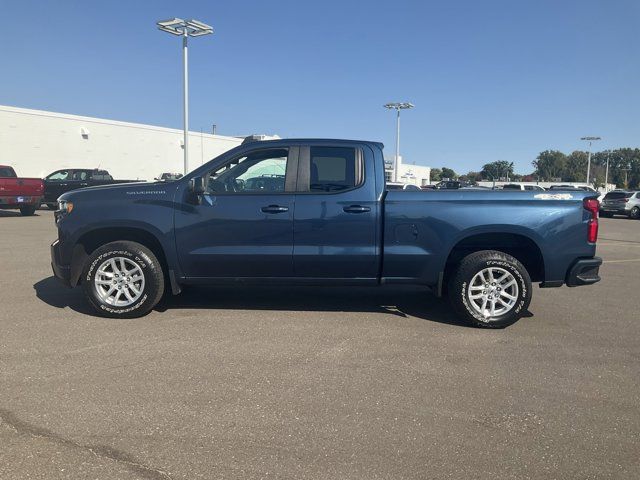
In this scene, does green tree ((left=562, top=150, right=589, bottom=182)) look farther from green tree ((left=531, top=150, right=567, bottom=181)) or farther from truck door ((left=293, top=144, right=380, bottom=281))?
truck door ((left=293, top=144, right=380, bottom=281))

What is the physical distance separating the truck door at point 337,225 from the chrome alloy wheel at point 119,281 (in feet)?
5.75

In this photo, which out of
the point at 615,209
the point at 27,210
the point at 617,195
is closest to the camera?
the point at 27,210

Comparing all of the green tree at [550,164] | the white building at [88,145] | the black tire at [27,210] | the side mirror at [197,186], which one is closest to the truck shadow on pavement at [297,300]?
the side mirror at [197,186]

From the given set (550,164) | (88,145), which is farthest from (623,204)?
(550,164)

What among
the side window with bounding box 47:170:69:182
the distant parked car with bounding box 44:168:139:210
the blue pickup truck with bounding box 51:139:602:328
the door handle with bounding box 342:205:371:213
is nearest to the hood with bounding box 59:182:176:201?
the blue pickup truck with bounding box 51:139:602:328

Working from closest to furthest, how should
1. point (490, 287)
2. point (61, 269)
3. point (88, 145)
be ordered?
1. point (490, 287)
2. point (61, 269)
3. point (88, 145)

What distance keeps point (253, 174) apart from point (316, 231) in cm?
98

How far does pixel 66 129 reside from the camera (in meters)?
30.9

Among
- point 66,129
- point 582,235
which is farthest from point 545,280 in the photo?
point 66,129

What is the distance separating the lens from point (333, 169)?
549cm

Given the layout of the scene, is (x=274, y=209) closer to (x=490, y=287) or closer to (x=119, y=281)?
(x=119, y=281)

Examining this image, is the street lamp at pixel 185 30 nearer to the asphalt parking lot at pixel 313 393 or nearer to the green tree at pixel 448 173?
the asphalt parking lot at pixel 313 393

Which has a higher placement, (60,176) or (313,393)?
(60,176)

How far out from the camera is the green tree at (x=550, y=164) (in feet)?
489
